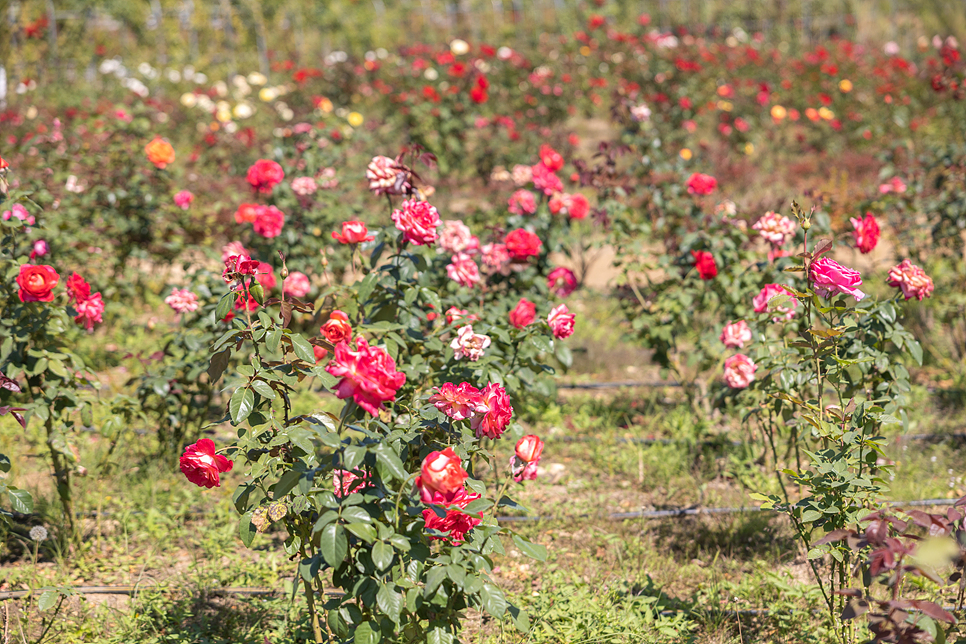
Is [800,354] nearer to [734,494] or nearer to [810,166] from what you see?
[734,494]

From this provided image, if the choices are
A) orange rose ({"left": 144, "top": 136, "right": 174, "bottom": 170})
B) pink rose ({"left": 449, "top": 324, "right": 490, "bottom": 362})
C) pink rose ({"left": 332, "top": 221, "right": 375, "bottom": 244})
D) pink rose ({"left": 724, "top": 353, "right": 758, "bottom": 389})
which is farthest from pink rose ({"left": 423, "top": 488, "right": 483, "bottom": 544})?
orange rose ({"left": 144, "top": 136, "right": 174, "bottom": 170})

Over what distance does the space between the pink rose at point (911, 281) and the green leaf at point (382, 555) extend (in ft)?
5.48

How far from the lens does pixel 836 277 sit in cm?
180

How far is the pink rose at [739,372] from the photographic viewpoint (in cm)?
258

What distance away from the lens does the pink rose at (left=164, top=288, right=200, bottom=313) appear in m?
2.87

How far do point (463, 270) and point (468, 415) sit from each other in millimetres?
1146

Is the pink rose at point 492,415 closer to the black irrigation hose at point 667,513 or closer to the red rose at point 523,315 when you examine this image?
the red rose at point 523,315

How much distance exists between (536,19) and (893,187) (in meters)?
10.9

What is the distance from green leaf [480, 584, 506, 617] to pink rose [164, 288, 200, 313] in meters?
1.80

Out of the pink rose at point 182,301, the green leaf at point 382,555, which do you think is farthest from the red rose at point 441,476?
the pink rose at point 182,301

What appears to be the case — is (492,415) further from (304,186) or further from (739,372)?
(304,186)

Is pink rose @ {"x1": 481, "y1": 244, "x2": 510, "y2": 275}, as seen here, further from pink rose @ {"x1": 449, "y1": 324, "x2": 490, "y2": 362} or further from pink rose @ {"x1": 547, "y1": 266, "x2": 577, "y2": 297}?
pink rose @ {"x1": 449, "y1": 324, "x2": 490, "y2": 362}

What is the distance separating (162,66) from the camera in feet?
38.1

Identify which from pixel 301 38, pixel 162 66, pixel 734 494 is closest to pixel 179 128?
pixel 162 66
